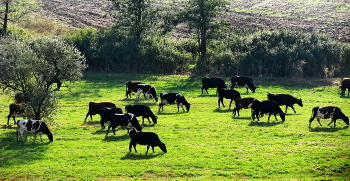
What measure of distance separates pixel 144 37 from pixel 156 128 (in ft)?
122

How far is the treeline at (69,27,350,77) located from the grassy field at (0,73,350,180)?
20312 millimetres

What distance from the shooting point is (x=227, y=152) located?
869 inches

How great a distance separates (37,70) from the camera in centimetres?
2889

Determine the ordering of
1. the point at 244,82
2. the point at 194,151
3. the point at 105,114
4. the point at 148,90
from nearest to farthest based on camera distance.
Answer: the point at 194,151 → the point at 105,114 → the point at 148,90 → the point at 244,82

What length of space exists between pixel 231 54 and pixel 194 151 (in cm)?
3504

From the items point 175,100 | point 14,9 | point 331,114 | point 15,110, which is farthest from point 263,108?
point 14,9

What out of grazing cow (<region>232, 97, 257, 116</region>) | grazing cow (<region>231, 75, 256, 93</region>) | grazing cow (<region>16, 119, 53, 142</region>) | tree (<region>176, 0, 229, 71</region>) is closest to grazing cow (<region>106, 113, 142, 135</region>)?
grazing cow (<region>16, 119, 53, 142</region>)

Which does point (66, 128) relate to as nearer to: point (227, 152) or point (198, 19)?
point (227, 152)

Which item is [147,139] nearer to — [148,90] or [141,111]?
[141,111]

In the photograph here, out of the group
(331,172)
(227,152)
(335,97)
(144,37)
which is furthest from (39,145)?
(144,37)

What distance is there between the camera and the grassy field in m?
19.2

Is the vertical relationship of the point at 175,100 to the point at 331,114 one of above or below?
above

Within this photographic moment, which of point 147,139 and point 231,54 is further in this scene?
point 231,54

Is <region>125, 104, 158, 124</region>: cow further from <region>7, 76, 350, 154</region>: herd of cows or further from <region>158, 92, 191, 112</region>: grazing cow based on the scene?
<region>158, 92, 191, 112</region>: grazing cow
